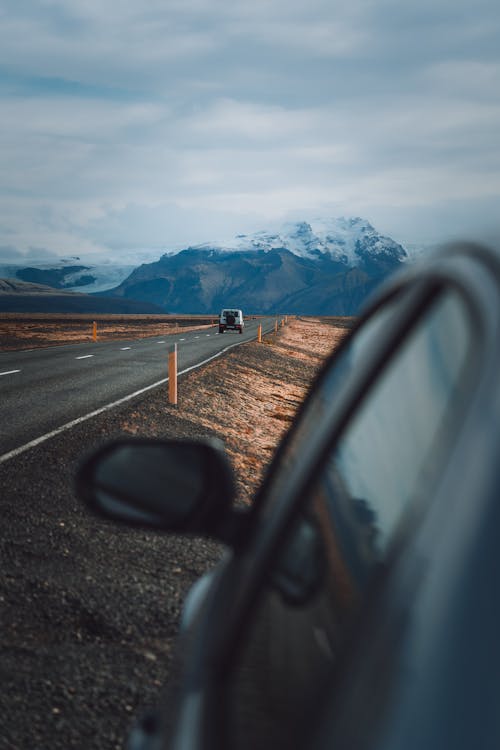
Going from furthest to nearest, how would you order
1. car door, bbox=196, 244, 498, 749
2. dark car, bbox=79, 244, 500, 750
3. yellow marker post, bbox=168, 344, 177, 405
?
1. yellow marker post, bbox=168, 344, 177, 405
2. car door, bbox=196, 244, 498, 749
3. dark car, bbox=79, 244, 500, 750

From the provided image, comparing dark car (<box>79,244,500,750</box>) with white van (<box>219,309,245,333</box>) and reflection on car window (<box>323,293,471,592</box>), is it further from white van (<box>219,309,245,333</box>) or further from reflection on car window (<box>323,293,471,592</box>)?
white van (<box>219,309,245,333</box>)

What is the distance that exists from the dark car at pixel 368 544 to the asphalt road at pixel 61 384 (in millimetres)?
7110

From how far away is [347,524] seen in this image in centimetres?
116

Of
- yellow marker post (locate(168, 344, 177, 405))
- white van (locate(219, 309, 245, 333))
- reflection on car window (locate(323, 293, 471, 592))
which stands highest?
reflection on car window (locate(323, 293, 471, 592))

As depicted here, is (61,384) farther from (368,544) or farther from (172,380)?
(368,544)

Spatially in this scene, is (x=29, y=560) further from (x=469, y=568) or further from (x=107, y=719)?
(x=469, y=568)

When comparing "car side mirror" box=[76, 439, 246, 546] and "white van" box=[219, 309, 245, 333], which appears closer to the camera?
"car side mirror" box=[76, 439, 246, 546]

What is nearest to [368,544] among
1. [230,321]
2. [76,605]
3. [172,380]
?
[76,605]

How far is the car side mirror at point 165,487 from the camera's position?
1.48m

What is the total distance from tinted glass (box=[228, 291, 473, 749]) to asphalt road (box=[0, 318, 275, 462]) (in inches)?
293

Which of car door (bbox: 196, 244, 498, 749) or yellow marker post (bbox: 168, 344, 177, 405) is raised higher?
car door (bbox: 196, 244, 498, 749)

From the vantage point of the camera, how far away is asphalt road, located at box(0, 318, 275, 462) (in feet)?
33.1

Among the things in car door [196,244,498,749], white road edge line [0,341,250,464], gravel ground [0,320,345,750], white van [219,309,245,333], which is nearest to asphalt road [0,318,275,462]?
white road edge line [0,341,250,464]

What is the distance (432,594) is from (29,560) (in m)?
4.96
